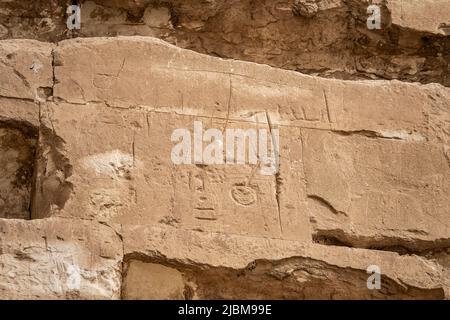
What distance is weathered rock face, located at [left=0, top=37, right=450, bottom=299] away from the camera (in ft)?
16.0

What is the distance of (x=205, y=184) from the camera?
5137 millimetres

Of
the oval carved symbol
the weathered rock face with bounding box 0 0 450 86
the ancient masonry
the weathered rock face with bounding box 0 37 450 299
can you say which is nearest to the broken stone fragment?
the weathered rock face with bounding box 0 0 450 86

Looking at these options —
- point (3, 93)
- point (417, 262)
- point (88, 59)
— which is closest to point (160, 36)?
point (88, 59)

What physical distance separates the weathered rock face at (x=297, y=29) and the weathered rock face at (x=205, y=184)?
450 millimetres

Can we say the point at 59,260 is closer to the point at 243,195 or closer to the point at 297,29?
the point at 243,195

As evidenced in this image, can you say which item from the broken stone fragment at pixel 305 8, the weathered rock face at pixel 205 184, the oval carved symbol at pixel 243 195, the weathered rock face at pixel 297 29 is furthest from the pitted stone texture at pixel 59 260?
the broken stone fragment at pixel 305 8

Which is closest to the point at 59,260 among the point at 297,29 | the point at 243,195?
the point at 243,195

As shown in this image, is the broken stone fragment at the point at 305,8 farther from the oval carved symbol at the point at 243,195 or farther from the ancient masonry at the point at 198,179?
the oval carved symbol at the point at 243,195

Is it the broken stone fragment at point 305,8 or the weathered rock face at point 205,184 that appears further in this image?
the broken stone fragment at point 305,8

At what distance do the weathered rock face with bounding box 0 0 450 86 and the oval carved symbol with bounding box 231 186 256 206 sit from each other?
1119mm

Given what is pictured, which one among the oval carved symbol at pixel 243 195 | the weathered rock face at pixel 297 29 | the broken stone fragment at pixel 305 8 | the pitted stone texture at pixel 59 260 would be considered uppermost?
the broken stone fragment at pixel 305 8

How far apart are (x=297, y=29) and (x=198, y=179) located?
142 centimetres

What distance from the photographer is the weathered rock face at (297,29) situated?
233 inches

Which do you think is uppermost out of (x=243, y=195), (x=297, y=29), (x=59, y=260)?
(x=297, y=29)
